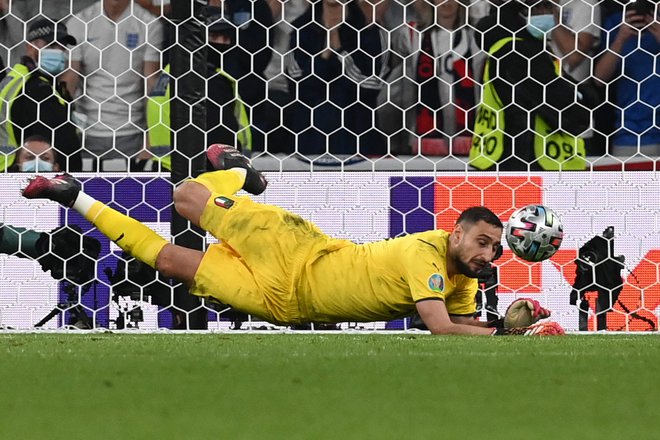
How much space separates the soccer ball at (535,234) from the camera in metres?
3.61

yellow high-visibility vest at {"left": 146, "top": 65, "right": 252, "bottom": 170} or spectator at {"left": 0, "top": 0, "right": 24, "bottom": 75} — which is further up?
spectator at {"left": 0, "top": 0, "right": 24, "bottom": 75}

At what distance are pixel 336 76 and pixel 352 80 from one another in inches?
2.6

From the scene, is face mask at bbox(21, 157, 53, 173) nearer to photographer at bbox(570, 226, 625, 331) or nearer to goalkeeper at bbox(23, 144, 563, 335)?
goalkeeper at bbox(23, 144, 563, 335)

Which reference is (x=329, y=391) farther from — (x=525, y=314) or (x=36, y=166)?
(x=36, y=166)

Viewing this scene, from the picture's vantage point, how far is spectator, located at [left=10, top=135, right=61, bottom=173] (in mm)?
4250

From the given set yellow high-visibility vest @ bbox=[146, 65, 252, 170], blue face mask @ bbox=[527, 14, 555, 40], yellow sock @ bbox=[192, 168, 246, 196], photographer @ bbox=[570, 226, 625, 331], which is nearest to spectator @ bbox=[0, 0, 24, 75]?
yellow high-visibility vest @ bbox=[146, 65, 252, 170]

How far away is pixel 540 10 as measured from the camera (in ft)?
14.7

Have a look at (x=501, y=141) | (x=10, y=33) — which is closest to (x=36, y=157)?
(x=10, y=33)

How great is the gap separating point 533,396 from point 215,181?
7.15ft

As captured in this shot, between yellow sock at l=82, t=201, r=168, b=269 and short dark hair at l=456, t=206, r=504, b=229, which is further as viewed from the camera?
yellow sock at l=82, t=201, r=168, b=269

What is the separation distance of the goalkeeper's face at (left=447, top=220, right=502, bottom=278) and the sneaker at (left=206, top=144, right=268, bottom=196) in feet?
2.52

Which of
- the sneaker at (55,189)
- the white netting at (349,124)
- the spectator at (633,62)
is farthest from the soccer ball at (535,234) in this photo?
the sneaker at (55,189)

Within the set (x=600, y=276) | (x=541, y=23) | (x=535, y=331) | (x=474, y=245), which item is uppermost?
(x=541, y=23)

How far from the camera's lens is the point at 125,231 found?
3.75 metres
